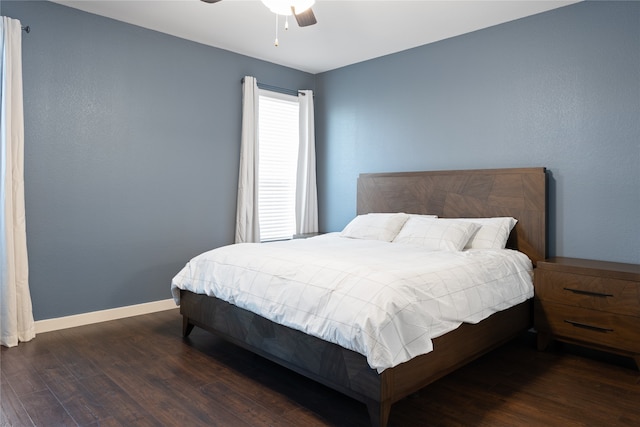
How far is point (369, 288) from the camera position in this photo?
7.18 ft

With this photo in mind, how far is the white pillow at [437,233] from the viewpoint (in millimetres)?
3422

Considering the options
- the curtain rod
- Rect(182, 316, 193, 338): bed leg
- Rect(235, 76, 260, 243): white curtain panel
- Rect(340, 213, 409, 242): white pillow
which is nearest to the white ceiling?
the curtain rod

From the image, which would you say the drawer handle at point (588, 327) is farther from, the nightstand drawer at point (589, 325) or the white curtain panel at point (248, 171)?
the white curtain panel at point (248, 171)

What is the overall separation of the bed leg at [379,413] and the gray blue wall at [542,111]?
7.59ft

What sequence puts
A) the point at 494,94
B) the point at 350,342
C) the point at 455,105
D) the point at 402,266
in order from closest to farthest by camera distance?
the point at 350,342 < the point at 402,266 < the point at 494,94 < the point at 455,105

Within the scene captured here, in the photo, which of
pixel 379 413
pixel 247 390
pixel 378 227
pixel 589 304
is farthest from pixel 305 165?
pixel 379 413

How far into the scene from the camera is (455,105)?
417 centimetres

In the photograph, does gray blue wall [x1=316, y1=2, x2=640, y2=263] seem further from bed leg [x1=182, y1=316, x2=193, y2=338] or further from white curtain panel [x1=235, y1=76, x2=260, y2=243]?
bed leg [x1=182, y1=316, x2=193, y2=338]

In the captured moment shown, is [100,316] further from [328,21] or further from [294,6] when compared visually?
[328,21]

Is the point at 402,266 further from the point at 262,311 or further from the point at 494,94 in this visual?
the point at 494,94

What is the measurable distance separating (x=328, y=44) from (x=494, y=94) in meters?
1.70

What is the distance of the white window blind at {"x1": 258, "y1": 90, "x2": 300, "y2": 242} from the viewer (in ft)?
16.5

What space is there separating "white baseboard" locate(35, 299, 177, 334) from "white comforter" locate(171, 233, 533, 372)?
84 centimetres

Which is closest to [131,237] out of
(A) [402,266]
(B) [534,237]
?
(A) [402,266]
